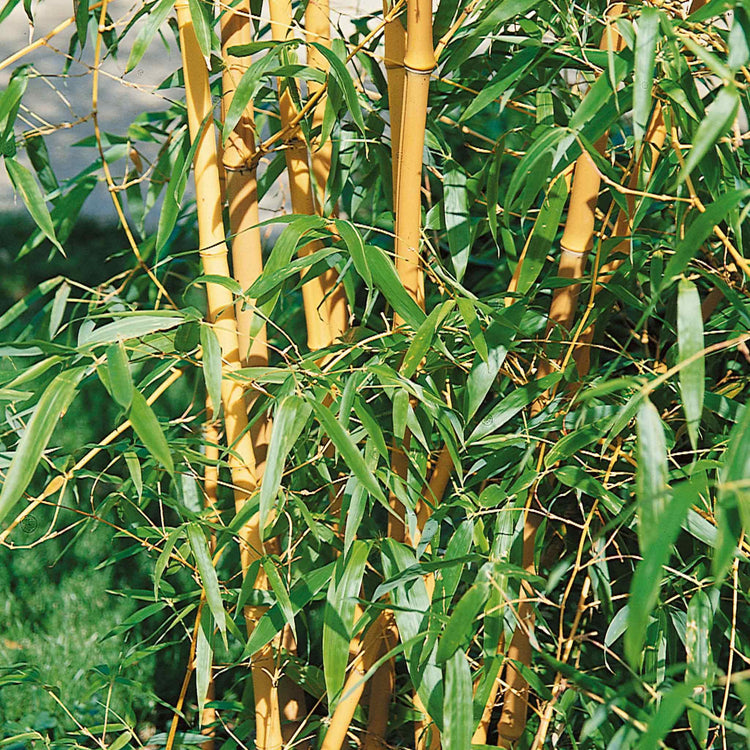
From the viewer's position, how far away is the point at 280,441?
0.67 m

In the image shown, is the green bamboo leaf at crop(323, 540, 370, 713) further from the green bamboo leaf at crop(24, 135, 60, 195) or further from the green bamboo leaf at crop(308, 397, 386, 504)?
the green bamboo leaf at crop(24, 135, 60, 195)

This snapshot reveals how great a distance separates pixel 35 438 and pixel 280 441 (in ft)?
0.60

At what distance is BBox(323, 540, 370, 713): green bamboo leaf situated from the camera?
75cm

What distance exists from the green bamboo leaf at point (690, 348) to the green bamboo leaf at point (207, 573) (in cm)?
49

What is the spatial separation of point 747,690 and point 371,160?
0.87 meters

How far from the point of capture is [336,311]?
3.75 ft

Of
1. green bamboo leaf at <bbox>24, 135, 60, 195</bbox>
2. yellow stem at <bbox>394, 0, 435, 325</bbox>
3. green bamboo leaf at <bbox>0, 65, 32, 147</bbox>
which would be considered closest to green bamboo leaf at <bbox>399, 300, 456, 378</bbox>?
yellow stem at <bbox>394, 0, 435, 325</bbox>

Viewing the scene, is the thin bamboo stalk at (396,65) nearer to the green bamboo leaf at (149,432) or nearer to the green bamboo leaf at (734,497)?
the green bamboo leaf at (149,432)

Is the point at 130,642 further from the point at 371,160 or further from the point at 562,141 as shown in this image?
the point at 562,141

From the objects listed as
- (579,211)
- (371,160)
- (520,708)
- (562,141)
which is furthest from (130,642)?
(562,141)

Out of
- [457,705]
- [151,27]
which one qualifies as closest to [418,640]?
[457,705]

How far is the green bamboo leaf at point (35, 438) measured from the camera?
59cm

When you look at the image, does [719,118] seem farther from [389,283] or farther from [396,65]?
[396,65]

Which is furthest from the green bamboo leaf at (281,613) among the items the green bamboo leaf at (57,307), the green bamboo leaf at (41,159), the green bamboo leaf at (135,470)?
the green bamboo leaf at (41,159)
